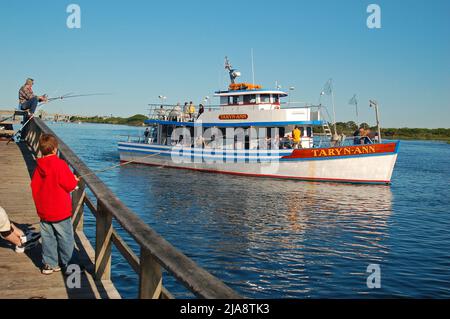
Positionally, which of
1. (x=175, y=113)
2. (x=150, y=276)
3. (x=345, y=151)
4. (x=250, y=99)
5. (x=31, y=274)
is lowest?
(x=31, y=274)

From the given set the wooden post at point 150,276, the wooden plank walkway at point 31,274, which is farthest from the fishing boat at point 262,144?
the wooden post at point 150,276

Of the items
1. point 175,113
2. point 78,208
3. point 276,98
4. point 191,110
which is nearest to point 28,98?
point 78,208

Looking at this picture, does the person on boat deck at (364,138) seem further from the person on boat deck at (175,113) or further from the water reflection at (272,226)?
the person on boat deck at (175,113)

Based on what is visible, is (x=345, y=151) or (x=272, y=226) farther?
(x=345, y=151)

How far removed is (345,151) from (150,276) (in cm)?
2265

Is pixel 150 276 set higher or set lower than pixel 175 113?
lower

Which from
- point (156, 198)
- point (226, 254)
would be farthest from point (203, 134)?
point (226, 254)

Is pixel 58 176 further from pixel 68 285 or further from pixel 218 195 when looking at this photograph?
pixel 218 195

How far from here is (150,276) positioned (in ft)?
10.3

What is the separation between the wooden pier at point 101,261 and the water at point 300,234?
2.89m

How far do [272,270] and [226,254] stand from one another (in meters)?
1.55

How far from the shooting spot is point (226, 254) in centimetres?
1063

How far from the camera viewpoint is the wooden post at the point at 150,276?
10.1ft

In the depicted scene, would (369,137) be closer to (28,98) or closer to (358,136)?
(358,136)
